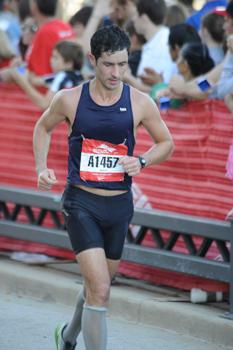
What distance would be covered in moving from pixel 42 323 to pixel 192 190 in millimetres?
1557

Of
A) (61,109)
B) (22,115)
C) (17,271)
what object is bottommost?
(17,271)

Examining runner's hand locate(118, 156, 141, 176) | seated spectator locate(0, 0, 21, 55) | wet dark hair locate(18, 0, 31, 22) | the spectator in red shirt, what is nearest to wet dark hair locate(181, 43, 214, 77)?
the spectator in red shirt

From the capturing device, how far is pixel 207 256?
24.9ft

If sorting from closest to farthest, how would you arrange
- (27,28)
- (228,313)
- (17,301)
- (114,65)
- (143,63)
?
(114,65) → (228,313) → (17,301) → (143,63) → (27,28)

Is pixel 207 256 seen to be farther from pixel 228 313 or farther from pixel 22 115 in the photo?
pixel 22 115

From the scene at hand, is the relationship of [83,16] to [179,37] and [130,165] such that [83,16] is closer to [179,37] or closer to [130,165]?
[179,37]

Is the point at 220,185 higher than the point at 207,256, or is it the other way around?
the point at 220,185

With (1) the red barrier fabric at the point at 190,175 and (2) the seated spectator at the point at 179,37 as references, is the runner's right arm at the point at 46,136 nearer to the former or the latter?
(1) the red barrier fabric at the point at 190,175

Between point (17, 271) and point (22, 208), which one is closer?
point (17, 271)

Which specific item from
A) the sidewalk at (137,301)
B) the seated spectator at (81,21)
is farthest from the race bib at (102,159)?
the seated spectator at (81,21)

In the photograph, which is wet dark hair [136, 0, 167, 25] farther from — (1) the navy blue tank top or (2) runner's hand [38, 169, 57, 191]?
(2) runner's hand [38, 169, 57, 191]

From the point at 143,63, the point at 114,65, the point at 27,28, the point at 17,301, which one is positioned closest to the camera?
the point at 114,65

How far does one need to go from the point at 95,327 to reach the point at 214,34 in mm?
3739

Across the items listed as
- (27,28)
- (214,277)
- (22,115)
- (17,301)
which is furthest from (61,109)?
(27,28)
